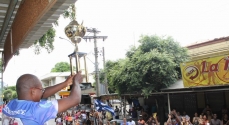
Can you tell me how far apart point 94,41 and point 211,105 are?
41.0 ft

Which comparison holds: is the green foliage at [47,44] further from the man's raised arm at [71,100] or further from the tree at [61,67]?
the tree at [61,67]

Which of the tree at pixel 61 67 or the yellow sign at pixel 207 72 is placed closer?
the yellow sign at pixel 207 72

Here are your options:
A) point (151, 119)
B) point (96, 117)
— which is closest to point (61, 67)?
point (96, 117)

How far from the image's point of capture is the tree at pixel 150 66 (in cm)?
1294

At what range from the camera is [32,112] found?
1.62m

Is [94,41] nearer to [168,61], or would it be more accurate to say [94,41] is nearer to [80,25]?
[168,61]

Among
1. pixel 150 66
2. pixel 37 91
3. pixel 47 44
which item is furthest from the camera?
pixel 150 66

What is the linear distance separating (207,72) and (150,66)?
361 centimetres

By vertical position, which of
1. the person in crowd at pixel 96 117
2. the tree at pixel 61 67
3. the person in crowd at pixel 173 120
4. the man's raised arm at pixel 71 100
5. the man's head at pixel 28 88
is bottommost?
the person in crowd at pixel 96 117

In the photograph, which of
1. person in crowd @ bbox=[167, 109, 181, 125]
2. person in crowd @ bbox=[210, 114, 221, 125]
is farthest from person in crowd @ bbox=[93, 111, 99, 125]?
person in crowd @ bbox=[210, 114, 221, 125]

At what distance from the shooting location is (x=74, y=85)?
1.71 meters

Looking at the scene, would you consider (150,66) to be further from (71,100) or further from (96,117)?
(71,100)

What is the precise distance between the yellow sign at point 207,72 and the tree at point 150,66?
199cm

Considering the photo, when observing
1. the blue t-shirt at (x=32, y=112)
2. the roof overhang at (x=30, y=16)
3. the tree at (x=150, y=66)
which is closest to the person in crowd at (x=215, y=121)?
the tree at (x=150, y=66)
